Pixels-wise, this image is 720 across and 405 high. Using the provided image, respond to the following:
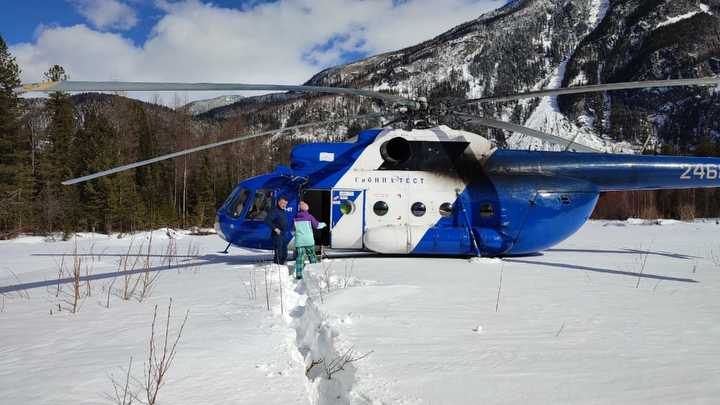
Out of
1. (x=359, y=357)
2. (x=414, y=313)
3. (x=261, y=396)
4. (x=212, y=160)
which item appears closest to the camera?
(x=261, y=396)

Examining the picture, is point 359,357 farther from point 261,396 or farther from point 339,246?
point 339,246

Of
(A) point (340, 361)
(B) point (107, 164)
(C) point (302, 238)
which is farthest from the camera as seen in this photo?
(B) point (107, 164)

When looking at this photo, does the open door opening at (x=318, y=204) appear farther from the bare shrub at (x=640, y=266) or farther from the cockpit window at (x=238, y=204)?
the bare shrub at (x=640, y=266)

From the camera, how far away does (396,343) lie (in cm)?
290

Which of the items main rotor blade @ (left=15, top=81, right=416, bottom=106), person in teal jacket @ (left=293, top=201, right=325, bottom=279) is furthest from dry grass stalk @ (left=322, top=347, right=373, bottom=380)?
person in teal jacket @ (left=293, top=201, right=325, bottom=279)

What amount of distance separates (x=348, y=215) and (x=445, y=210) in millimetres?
2069

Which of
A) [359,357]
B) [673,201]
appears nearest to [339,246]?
[359,357]

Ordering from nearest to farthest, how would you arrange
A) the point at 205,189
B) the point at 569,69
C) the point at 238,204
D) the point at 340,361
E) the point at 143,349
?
the point at 340,361 → the point at 143,349 → the point at 238,204 → the point at 205,189 → the point at 569,69

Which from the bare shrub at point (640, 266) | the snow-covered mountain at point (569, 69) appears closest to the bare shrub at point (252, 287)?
the bare shrub at point (640, 266)

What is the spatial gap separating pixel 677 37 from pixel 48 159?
150812 millimetres

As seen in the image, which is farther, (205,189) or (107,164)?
(205,189)

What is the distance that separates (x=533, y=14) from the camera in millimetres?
194000

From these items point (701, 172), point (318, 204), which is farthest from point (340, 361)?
point (701, 172)

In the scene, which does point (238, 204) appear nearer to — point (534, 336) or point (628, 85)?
point (534, 336)
